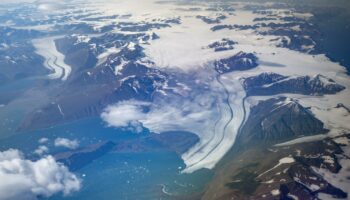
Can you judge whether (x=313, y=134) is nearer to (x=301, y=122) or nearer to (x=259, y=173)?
(x=301, y=122)

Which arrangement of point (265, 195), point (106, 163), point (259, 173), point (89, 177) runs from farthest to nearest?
point (106, 163) → point (89, 177) → point (259, 173) → point (265, 195)

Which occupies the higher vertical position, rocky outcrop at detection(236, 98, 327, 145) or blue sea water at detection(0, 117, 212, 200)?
rocky outcrop at detection(236, 98, 327, 145)

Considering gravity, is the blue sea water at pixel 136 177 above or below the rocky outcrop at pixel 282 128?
below

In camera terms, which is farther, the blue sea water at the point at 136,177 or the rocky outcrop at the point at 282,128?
the rocky outcrop at the point at 282,128

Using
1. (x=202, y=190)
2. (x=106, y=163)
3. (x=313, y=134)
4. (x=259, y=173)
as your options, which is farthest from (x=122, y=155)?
(x=313, y=134)

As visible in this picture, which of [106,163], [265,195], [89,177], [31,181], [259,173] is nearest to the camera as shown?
[265,195]

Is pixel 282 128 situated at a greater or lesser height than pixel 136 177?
greater

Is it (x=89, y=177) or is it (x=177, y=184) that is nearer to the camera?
(x=177, y=184)

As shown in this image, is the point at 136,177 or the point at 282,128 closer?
the point at 136,177

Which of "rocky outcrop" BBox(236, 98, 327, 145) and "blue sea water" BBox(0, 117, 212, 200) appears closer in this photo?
"blue sea water" BBox(0, 117, 212, 200)

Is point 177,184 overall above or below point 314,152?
below
